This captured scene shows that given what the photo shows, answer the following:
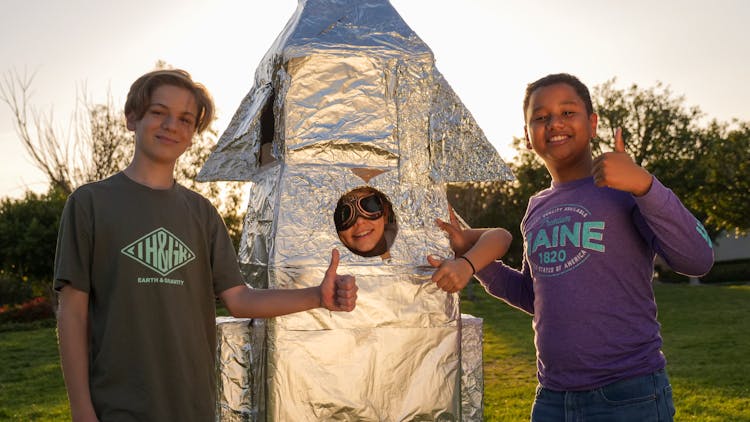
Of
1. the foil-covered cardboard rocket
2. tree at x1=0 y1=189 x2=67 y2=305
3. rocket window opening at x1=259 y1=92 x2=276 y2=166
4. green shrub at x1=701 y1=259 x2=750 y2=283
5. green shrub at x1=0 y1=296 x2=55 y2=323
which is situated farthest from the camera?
green shrub at x1=701 y1=259 x2=750 y2=283

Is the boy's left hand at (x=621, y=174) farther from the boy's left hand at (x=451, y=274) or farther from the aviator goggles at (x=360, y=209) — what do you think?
the aviator goggles at (x=360, y=209)

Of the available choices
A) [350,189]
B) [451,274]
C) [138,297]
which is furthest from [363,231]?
[138,297]

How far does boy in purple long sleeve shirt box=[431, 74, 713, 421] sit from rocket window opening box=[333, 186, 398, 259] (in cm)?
84

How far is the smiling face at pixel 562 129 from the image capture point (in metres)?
2.72

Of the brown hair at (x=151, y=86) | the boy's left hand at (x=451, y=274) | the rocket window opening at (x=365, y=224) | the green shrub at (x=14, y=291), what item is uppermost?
the brown hair at (x=151, y=86)

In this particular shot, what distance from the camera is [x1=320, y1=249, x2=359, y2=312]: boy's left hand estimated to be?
261 centimetres

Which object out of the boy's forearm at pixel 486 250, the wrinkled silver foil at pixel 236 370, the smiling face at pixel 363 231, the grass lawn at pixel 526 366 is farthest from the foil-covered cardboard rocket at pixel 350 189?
the grass lawn at pixel 526 366

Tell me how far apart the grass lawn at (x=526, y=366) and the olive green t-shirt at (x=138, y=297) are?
5.51m

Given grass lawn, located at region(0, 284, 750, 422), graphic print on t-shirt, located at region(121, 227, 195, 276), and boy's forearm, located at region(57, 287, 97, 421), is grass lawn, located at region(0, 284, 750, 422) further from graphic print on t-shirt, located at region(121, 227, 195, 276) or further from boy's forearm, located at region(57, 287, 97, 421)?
boy's forearm, located at region(57, 287, 97, 421)

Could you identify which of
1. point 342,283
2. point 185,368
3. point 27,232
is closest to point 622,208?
point 342,283

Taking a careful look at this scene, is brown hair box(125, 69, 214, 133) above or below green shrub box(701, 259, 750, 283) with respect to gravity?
above

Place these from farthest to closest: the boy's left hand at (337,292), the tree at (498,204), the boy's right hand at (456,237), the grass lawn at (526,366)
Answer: the tree at (498,204) → the grass lawn at (526,366) → the boy's right hand at (456,237) → the boy's left hand at (337,292)

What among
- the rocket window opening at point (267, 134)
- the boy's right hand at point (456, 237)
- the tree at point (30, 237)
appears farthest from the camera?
the tree at point (30, 237)

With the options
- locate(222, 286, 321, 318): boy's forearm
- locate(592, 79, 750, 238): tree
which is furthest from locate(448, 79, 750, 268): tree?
locate(222, 286, 321, 318): boy's forearm
